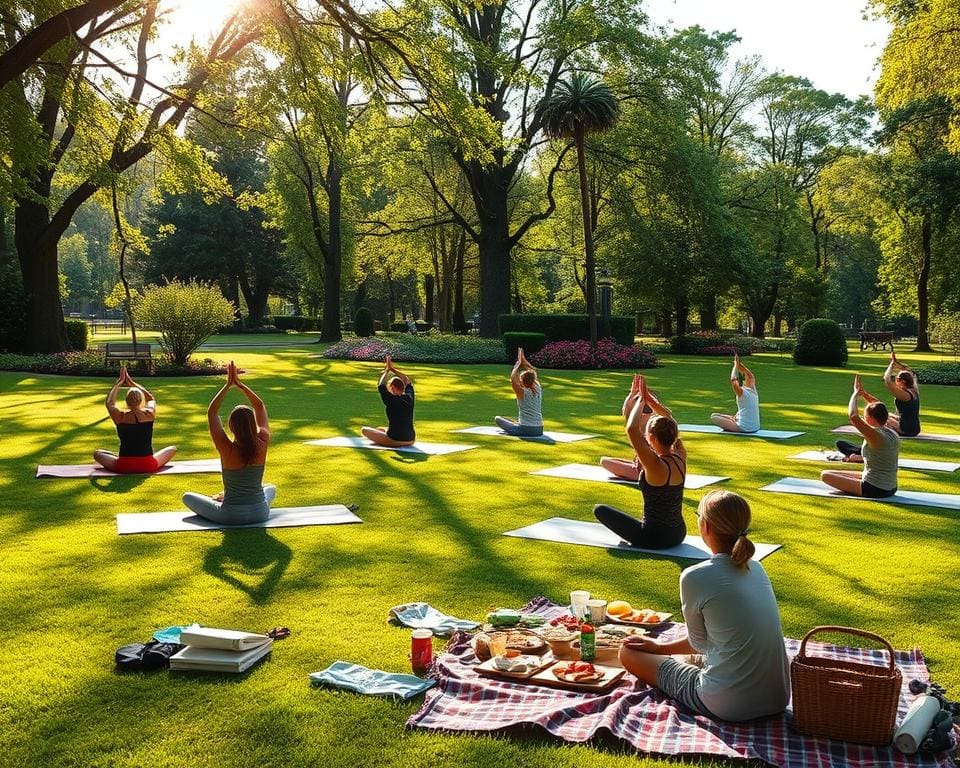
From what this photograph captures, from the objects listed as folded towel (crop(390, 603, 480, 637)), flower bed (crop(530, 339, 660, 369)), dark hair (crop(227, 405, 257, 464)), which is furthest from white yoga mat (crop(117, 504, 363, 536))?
flower bed (crop(530, 339, 660, 369))

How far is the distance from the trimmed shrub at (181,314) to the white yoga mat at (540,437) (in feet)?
45.8

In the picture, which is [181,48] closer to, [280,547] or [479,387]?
[479,387]

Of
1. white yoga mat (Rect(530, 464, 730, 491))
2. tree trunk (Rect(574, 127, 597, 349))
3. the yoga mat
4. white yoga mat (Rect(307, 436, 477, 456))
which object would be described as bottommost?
white yoga mat (Rect(530, 464, 730, 491))

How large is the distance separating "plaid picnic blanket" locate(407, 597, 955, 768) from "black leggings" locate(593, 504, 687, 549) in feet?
8.99

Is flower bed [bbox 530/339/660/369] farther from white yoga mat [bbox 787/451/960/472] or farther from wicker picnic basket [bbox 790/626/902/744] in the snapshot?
wicker picnic basket [bbox 790/626/902/744]

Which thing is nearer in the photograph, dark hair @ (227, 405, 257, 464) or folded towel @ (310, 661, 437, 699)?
folded towel @ (310, 661, 437, 699)

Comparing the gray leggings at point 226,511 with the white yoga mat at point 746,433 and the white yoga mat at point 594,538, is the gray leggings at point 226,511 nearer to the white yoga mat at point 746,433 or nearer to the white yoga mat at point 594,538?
the white yoga mat at point 594,538

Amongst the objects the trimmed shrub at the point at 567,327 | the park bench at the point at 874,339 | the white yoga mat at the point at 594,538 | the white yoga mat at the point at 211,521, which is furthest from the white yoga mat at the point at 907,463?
the park bench at the point at 874,339

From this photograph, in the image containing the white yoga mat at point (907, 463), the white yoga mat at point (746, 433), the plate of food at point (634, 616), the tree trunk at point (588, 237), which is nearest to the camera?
the plate of food at point (634, 616)

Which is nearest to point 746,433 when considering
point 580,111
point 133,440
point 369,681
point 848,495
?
point 848,495

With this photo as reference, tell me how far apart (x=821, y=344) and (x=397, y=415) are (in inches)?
1005

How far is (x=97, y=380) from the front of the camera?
24.9 m

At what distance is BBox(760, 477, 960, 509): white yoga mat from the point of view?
9781 millimetres

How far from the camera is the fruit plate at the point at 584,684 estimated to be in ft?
16.0
